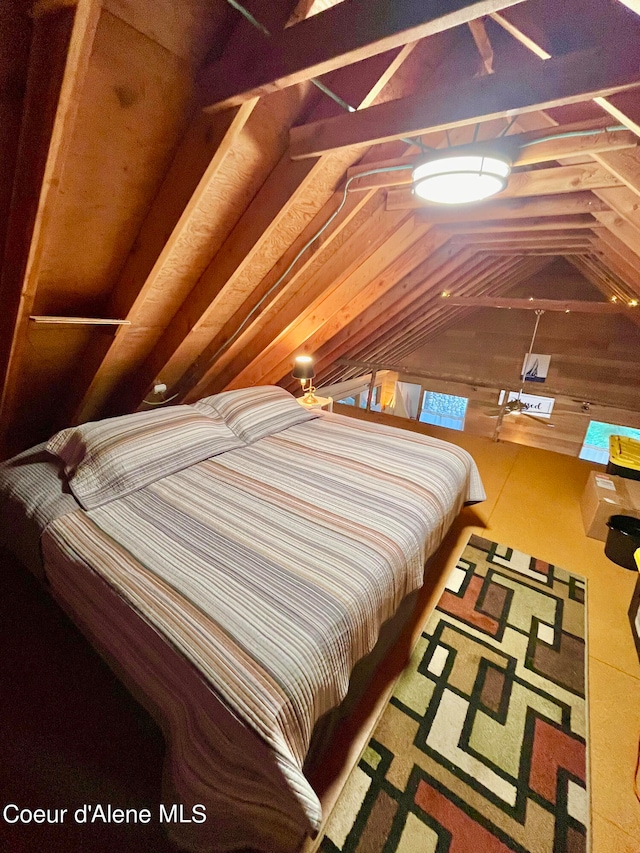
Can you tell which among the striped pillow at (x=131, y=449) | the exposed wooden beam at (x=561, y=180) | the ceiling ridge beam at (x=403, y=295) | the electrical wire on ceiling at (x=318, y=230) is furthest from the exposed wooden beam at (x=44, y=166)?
the ceiling ridge beam at (x=403, y=295)

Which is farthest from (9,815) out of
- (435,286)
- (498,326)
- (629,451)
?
(498,326)

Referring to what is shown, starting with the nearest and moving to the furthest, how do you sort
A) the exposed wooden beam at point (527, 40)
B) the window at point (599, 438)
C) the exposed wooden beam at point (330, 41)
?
the exposed wooden beam at point (330, 41) → the exposed wooden beam at point (527, 40) → the window at point (599, 438)

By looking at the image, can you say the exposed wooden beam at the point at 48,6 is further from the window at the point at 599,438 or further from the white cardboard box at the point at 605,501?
the window at the point at 599,438

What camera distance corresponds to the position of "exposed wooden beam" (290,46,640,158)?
2.99 feet

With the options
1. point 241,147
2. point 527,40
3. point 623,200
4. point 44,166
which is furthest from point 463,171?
point 44,166

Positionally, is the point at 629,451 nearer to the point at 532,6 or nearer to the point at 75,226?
the point at 532,6

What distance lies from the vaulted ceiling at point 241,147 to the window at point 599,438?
4.96 meters

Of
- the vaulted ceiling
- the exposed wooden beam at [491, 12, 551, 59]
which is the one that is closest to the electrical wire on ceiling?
the vaulted ceiling

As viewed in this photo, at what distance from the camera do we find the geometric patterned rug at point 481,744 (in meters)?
1.12

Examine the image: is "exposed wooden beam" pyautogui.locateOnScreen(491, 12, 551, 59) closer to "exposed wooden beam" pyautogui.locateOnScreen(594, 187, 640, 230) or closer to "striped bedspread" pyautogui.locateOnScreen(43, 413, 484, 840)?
"exposed wooden beam" pyautogui.locateOnScreen(594, 187, 640, 230)

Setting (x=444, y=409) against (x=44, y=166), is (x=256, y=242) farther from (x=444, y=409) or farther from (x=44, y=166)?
(x=444, y=409)

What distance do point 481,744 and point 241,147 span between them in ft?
8.15

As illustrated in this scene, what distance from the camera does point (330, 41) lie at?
37.3 inches

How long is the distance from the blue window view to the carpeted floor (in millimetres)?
7485
